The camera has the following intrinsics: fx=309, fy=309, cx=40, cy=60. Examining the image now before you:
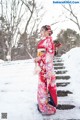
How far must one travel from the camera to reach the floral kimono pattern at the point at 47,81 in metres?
5.18

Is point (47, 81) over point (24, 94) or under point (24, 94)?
over

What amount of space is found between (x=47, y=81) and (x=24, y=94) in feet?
4.10

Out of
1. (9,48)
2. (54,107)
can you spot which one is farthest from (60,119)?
(9,48)

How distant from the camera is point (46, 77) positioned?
5.20 meters

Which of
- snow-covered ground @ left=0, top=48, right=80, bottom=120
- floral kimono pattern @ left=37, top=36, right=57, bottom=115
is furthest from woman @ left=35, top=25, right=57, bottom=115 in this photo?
snow-covered ground @ left=0, top=48, right=80, bottom=120

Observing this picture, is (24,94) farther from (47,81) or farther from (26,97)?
(47,81)

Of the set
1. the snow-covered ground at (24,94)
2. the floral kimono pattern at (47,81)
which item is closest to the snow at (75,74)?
the snow-covered ground at (24,94)

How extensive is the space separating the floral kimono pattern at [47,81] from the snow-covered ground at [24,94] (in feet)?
0.51

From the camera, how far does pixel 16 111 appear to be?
528 centimetres

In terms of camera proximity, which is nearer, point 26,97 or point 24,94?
point 26,97

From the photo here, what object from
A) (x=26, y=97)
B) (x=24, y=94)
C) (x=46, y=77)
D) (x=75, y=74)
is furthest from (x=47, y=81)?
(x=75, y=74)

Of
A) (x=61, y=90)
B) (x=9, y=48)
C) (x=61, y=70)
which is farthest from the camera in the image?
(x=9, y=48)

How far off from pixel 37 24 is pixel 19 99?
1994 centimetres

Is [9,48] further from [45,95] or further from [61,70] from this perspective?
[45,95]
